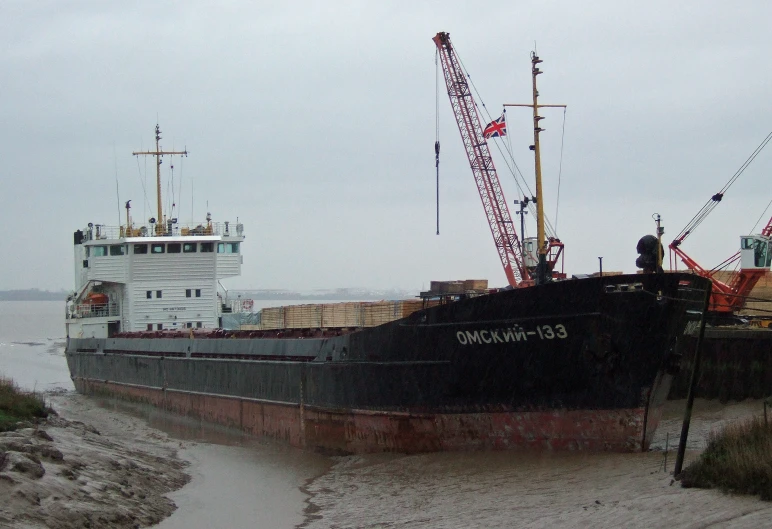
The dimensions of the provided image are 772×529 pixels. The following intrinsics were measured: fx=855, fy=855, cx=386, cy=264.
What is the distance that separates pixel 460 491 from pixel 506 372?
257 centimetres

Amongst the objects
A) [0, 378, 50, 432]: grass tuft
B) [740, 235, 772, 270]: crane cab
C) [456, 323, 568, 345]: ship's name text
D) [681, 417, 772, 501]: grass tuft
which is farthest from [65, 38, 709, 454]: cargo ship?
[740, 235, 772, 270]: crane cab

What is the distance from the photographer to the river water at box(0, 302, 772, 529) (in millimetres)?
9695

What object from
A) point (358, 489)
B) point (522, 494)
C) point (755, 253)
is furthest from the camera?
point (755, 253)

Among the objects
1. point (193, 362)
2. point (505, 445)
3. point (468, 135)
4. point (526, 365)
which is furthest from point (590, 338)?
point (468, 135)

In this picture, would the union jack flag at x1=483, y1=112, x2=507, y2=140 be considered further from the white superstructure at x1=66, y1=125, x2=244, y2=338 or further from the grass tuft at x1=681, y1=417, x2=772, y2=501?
the grass tuft at x1=681, y1=417, x2=772, y2=501

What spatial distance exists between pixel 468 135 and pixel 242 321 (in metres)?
14.0

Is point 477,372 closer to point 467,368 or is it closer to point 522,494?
point 467,368

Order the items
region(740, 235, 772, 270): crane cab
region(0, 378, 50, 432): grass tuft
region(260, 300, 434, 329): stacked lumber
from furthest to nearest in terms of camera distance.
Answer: region(740, 235, 772, 270): crane cab
region(260, 300, 434, 329): stacked lumber
region(0, 378, 50, 432): grass tuft

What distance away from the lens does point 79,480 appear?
12.4m

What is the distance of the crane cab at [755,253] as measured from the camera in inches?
1042

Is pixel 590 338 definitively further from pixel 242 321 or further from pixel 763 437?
pixel 242 321

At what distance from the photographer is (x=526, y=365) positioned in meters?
14.4

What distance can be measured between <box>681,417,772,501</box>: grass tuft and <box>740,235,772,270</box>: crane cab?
16.9 meters

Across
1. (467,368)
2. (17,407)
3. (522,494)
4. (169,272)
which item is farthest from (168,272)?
(522,494)
